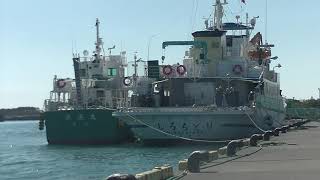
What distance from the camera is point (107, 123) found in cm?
4500

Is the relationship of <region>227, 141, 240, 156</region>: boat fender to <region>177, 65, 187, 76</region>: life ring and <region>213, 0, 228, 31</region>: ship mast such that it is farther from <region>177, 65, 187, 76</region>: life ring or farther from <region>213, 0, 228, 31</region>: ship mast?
<region>213, 0, 228, 31</region>: ship mast

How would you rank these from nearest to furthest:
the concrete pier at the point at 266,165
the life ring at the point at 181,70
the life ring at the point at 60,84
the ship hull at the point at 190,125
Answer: the concrete pier at the point at 266,165 → the ship hull at the point at 190,125 → the life ring at the point at 181,70 → the life ring at the point at 60,84

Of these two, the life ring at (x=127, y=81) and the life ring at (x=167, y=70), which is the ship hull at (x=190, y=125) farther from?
the life ring at (x=127, y=81)

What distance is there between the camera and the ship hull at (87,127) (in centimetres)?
4506

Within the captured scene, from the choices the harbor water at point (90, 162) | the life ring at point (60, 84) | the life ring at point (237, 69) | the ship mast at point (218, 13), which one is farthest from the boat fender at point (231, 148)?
the life ring at point (60, 84)

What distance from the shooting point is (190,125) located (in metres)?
39.1

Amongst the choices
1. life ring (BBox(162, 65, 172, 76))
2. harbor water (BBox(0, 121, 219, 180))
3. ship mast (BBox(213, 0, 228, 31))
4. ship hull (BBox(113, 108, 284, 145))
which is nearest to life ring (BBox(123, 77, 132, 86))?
life ring (BBox(162, 65, 172, 76))

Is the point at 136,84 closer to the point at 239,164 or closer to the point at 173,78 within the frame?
the point at 173,78

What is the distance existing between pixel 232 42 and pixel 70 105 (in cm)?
1375

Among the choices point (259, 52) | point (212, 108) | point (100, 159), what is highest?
point (259, 52)

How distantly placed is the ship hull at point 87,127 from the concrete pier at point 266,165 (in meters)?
19.4

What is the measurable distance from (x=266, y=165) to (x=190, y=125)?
64.6ft

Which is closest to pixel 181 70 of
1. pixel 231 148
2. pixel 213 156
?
pixel 231 148

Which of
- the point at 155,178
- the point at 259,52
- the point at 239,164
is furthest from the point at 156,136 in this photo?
the point at 155,178
